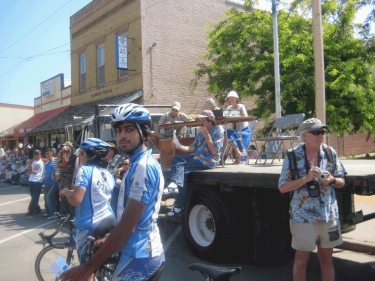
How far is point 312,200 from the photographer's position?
3961 millimetres

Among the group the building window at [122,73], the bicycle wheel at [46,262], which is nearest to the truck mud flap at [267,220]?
the bicycle wheel at [46,262]

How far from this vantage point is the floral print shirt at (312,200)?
3926mm

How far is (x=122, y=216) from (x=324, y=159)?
2614 mm

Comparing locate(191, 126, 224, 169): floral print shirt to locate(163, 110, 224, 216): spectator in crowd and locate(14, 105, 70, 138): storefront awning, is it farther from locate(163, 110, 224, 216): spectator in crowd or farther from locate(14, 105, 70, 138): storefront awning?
locate(14, 105, 70, 138): storefront awning

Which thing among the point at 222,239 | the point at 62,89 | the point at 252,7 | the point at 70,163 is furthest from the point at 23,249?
the point at 62,89

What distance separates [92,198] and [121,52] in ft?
49.3

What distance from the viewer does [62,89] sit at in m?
26.2

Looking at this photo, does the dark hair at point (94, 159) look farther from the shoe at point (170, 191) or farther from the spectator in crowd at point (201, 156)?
the spectator in crowd at point (201, 156)

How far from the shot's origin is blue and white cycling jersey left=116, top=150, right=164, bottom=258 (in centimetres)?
221

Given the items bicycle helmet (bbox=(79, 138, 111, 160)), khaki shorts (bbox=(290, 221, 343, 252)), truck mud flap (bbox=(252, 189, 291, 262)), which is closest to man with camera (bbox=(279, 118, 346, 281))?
khaki shorts (bbox=(290, 221, 343, 252))

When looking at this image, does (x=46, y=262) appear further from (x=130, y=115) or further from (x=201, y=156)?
(x=130, y=115)

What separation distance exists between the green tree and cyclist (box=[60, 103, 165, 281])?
11.6 m

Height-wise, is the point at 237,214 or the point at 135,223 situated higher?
the point at 135,223

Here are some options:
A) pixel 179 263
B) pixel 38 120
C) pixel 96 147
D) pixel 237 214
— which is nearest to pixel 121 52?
pixel 38 120
